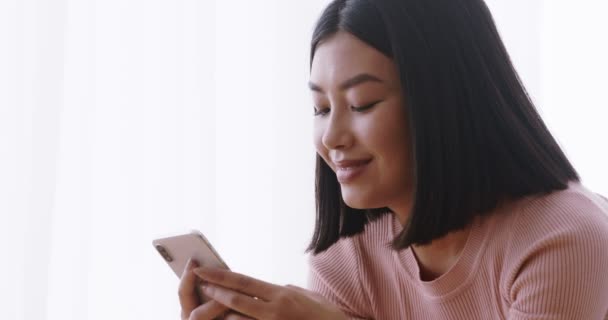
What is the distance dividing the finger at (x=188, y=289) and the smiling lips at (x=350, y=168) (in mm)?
237

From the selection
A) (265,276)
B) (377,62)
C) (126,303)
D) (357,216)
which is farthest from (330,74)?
(265,276)

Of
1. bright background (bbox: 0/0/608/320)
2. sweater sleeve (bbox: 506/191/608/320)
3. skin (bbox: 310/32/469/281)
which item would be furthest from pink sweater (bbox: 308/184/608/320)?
bright background (bbox: 0/0/608/320)

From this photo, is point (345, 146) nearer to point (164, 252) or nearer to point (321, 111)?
point (321, 111)

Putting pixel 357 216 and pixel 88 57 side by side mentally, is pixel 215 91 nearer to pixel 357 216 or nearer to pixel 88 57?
pixel 88 57

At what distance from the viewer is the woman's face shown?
1.06 metres

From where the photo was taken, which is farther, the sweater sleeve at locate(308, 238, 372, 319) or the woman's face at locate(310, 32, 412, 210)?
the sweater sleeve at locate(308, 238, 372, 319)

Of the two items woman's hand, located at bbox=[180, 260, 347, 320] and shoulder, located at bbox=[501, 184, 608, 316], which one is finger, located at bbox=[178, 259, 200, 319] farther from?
shoulder, located at bbox=[501, 184, 608, 316]

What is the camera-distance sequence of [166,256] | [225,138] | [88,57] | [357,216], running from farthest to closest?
[225,138] → [88,57] → [357,216] → [166,256]

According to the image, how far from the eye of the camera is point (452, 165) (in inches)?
42.5

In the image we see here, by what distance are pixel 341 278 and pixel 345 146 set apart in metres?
0.33

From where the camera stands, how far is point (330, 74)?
3.56 ft

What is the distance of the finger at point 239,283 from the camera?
3.48ft

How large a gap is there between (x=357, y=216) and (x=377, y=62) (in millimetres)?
335

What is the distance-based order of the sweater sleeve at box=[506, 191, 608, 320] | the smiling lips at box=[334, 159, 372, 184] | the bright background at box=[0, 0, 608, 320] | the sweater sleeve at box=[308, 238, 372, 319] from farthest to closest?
the bright background at box=[0, 0, 608, 320], the sweater sleeve at box=[308, 238, 372, 319], the smiling lips at box=[334, 159, 372, 184], the sweater sleeve at box=[506, 191, 608, 320]
